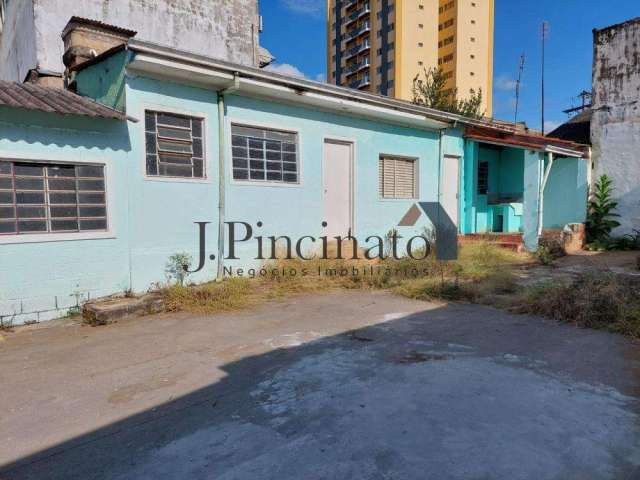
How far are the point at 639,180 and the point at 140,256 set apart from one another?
43.4 feet

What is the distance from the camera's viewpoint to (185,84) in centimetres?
707

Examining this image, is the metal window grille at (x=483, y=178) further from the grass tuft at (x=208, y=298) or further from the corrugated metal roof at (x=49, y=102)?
the corrugated metal roof at (x=49, y=102)

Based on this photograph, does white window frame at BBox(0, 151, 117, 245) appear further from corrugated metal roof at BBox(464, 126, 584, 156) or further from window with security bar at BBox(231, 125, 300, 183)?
corrugated metal roof at BBox(464, 126, 584, 156)

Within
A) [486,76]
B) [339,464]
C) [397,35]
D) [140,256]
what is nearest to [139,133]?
[140,256]

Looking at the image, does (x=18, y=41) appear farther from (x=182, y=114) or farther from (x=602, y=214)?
(x=602, y=214)

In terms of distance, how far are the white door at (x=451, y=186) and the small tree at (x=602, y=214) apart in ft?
13.3

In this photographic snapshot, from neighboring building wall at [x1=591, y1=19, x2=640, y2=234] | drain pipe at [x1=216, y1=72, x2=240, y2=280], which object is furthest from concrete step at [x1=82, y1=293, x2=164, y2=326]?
neighboring building wall at [x1=591, y1=19, x2=640, y2=234]

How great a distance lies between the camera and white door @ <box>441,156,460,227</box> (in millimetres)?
11859

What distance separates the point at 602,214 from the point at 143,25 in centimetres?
1401

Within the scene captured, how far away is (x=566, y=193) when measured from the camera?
504 inches

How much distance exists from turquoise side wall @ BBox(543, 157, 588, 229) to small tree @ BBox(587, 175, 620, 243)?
1.10ft

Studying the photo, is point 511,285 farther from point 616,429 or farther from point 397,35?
point 397,35

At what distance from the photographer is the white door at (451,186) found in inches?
467

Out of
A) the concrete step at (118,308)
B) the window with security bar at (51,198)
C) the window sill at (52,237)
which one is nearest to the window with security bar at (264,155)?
the window with security bar at (51,198)
